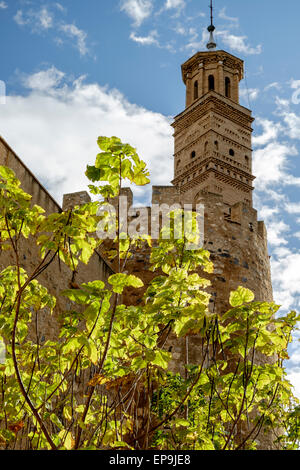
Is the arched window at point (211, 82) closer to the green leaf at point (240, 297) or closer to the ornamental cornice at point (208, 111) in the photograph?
the ornamental cornice at point (208, 111)

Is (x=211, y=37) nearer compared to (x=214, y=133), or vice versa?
(x=214, y=133)

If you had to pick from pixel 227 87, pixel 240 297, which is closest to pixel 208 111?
pixel 227 87

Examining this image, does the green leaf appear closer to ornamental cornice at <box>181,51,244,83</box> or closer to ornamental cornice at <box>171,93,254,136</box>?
ornamental cornice at <box>171,93,254,136</box>

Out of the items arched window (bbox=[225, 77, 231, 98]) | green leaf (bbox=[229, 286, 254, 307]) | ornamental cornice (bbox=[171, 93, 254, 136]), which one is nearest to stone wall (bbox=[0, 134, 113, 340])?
green leaf (bbox=[229, 286, 254, 307])

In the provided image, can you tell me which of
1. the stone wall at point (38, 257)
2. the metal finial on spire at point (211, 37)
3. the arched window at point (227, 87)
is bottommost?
the stone wall at point (38, 257)

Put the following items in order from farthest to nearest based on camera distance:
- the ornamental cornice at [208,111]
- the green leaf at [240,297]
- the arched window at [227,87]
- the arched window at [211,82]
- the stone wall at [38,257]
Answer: the arched window at [227,87] → the arched window at [211,82] → the ornamental cornice at [208,111] → the stone wall at [38,257] → the green leaf at [240,297]

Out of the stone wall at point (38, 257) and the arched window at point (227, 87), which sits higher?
the arched window at point (227, 87)

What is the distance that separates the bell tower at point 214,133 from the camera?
82.0ft

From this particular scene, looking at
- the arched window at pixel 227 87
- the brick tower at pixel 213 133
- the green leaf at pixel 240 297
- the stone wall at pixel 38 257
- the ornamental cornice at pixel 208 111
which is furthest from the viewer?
the arched window at pixel 227 87

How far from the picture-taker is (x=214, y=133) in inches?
1025

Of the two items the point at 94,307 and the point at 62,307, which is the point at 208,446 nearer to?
the point at 94,307

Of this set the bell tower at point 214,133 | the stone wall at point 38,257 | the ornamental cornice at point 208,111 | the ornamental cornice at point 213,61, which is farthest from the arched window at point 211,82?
the stone wall at point 38,257

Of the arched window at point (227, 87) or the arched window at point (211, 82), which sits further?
the arched window at point (227, 87)

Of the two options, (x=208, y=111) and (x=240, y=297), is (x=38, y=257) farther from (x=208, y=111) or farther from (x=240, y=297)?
(x=208, y=111)
